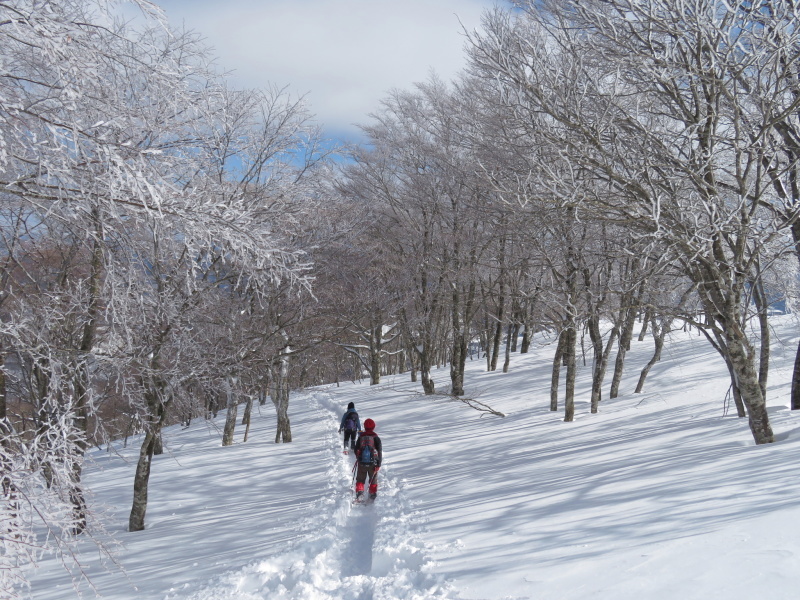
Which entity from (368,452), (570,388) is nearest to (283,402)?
(368,452)

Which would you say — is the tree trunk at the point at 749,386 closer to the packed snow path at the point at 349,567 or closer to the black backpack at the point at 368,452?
the packed snow path at the point at 349,567

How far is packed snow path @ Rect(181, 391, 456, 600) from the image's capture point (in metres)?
5.42

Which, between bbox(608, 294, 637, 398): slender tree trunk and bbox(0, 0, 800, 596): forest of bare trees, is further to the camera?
bbox(608, 294, 637, 398): slender tree trunk

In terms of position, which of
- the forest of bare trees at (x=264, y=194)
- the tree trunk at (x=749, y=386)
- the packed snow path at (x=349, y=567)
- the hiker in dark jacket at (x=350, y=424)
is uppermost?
the forest of bare trees at (x=264, y=194)

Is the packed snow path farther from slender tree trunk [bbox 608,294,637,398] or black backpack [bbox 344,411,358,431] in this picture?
slender tree trunk [bbox 608,294,637,398]

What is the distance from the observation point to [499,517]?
6.33 meters

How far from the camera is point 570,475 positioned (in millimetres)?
7578

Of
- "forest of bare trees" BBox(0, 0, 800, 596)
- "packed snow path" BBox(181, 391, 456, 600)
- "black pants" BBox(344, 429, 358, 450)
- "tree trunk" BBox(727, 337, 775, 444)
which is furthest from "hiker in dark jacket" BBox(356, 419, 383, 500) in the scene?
"tree trunk" BBox(727, 337, 775, 444)

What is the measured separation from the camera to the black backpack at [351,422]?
47.4ft

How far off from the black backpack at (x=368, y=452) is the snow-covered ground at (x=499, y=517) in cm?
68

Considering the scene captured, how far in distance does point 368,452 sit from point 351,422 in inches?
193

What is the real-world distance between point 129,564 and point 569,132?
26.3 ft

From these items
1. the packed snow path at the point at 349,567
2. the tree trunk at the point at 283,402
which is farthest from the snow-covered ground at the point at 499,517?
the tree trunk at the point at 283,402

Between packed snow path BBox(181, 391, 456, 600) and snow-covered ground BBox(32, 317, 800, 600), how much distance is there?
0.08 feet
